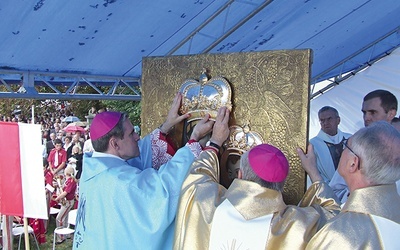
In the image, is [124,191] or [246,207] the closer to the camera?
[246,207]

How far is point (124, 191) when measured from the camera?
204 cm

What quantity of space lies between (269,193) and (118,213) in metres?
0.80

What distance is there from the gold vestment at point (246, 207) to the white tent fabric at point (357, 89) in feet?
18.4

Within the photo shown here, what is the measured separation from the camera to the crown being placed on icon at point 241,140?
6.91 ft

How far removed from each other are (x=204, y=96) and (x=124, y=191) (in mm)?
625

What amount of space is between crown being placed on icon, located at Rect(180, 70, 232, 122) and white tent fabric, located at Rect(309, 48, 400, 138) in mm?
5417

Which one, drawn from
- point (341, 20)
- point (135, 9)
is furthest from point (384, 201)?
point (341, 20)

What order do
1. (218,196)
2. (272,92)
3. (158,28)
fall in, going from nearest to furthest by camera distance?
(218,196), (272,92), (158,28)

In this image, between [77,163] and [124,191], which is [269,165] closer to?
[124,191]

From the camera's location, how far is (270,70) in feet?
6.59

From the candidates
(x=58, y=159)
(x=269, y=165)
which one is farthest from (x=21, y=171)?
(x=58, y=159)

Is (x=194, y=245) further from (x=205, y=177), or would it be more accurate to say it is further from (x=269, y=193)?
(x=269, y=193)

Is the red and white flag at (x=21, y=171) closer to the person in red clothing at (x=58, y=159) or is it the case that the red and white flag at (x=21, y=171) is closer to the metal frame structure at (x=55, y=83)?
the metal frame structure at (x=55, y=83)

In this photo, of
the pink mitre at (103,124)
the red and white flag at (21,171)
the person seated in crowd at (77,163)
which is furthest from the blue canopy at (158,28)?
the person seated in crowd at (77,163)
